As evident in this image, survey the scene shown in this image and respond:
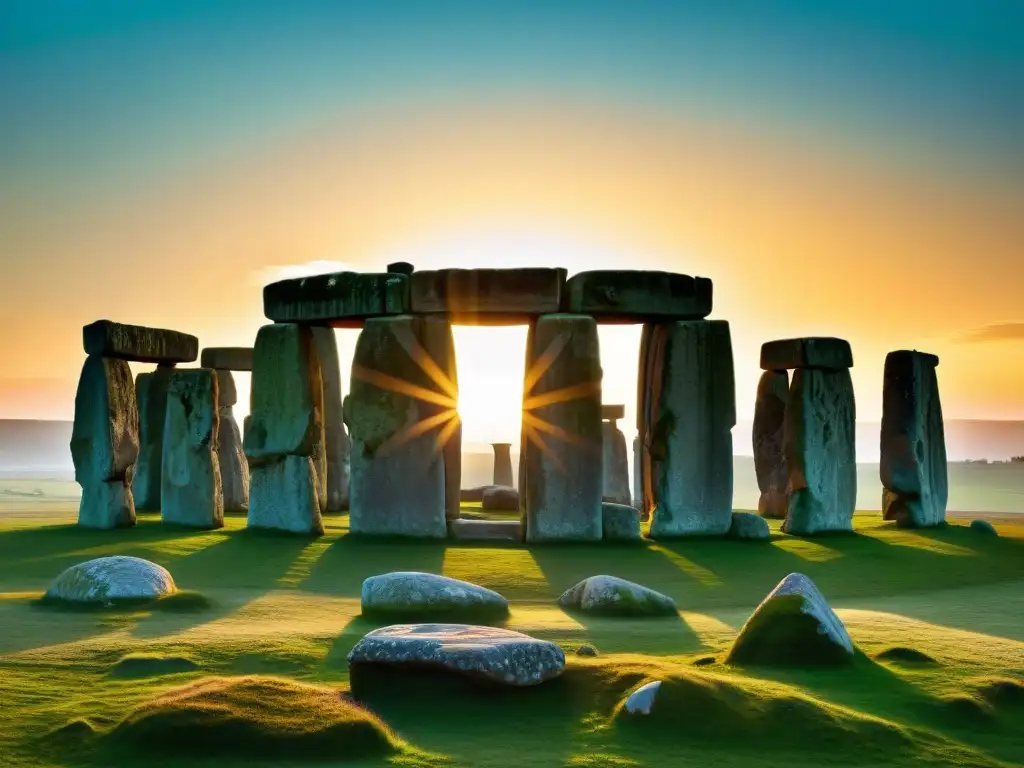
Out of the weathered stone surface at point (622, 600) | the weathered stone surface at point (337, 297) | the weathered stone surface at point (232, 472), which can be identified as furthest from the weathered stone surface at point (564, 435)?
the weathered stone surface at point (232, 472)

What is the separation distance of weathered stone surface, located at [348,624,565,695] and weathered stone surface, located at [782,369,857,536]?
460 inches

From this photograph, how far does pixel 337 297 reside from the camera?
1728 cm

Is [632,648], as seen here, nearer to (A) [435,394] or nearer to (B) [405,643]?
(B) [405,643]

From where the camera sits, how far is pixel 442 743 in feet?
20.0

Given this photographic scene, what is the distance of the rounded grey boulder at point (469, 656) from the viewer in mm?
6660

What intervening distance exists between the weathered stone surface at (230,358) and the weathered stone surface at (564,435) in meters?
10.2

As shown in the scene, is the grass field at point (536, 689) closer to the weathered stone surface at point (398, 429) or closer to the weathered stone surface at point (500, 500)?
the weathered stone surface at point (398, 429)

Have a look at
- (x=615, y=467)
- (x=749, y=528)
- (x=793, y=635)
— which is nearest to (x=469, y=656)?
(x=793, y=635)

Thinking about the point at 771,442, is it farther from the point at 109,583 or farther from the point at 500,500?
the point at 109,583

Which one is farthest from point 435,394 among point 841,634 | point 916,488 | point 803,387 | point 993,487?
point 993,487

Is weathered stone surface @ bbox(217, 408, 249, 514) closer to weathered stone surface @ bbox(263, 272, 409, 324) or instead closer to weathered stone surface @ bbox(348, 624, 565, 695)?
weathered stone surface @ bbox(263, 272, 409, 324)

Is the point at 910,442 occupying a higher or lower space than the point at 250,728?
Answer: higher

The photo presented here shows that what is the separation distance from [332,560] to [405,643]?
7.93 meters

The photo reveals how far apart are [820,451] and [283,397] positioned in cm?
812
